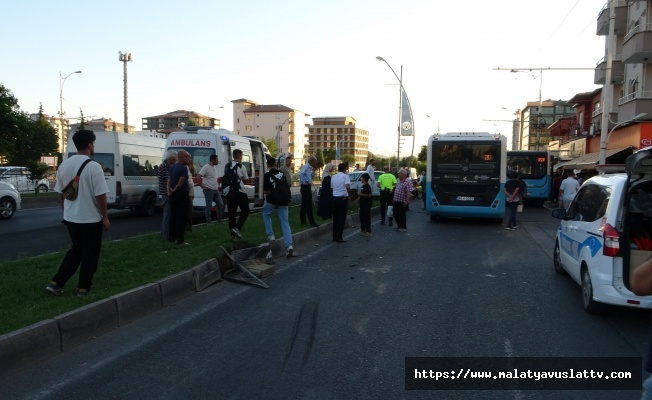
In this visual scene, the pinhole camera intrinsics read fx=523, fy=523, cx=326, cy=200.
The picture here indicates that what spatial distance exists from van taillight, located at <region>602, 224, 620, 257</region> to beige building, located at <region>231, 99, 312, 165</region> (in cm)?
11758

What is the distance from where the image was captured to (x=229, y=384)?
413 centimetres

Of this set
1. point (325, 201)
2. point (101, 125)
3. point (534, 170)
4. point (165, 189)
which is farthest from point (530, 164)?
point (101, 125)

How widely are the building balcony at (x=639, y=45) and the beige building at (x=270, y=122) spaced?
98035 millimetres

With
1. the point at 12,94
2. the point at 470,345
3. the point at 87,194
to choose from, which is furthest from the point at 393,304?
the point at 12,94

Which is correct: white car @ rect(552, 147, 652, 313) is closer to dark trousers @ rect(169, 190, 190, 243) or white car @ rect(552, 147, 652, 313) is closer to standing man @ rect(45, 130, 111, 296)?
standing man @ rect(45, 130, 111, 296)

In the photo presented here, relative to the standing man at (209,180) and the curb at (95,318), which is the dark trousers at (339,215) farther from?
the curb at (95,318)

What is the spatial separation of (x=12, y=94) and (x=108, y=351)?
131 ft

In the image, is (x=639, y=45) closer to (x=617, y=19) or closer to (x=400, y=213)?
(x=617, y=19)

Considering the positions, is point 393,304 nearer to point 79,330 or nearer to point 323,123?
point 79,330

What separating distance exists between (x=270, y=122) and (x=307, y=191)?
11212cm

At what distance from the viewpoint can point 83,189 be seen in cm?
589

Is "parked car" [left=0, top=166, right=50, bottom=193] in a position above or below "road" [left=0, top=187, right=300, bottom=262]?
above

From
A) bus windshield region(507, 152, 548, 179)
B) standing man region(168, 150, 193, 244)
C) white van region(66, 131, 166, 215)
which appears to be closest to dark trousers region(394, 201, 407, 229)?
standing man region(168, 150, 193, 244)

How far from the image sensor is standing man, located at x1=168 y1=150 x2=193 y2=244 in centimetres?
958
